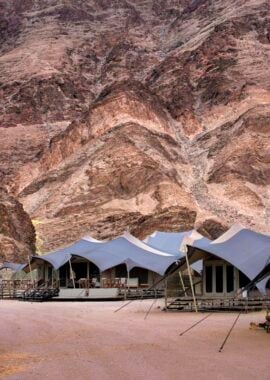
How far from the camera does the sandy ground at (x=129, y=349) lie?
9.09 meters

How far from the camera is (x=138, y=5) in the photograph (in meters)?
144

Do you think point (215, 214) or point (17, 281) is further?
point (215, 214)

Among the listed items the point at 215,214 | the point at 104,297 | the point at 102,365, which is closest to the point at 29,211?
the point at 215,214

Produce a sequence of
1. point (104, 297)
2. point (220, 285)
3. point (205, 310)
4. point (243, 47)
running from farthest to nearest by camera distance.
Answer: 1. point (243, 47)
2. point (104, 297)
3. point (220, 285)
4. point (205, 310)

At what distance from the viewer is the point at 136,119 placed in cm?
7556

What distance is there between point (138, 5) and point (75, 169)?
3357 inches

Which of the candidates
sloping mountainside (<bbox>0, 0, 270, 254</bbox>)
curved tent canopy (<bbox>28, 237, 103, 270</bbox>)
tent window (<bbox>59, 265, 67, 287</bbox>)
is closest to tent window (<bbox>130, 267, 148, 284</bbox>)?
curved tent canopy (<bbox>28, 237, 103, 270</bbox>)

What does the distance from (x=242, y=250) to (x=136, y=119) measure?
54564 millimetres

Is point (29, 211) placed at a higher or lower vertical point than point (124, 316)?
higher

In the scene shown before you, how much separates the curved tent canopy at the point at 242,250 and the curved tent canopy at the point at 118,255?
27.4ft

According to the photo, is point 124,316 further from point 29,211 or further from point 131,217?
point 29,211

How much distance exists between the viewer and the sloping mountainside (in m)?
61.3

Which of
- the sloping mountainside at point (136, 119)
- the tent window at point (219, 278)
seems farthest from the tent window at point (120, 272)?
the sloping mountainside at point (136, 119)

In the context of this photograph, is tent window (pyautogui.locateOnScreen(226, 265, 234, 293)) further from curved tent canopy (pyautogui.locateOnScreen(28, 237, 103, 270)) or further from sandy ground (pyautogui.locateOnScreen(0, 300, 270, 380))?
curved tent canopy (pyautogui.locateOnScreen(28, 237, 103, 270))
